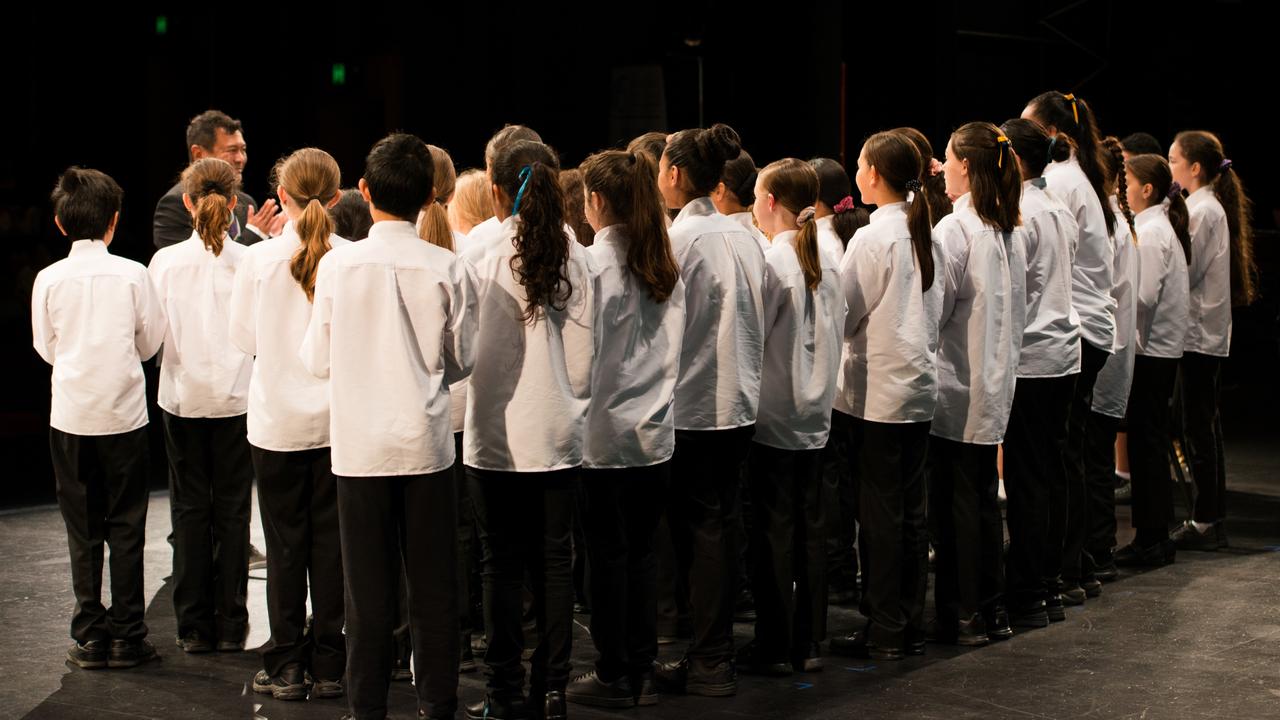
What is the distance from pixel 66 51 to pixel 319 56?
1514mm

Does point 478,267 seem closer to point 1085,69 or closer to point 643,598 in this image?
point 643,598

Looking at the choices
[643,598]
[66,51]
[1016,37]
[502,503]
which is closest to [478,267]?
[502,503]

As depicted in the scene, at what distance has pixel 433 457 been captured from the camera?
3385 mm

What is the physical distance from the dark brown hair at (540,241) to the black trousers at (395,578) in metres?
0.51

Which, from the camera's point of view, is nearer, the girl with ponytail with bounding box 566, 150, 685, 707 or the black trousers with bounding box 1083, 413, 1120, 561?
the girl with ponytail with bounding box 566, 150, 685, 707

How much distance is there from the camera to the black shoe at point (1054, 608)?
4.74 m

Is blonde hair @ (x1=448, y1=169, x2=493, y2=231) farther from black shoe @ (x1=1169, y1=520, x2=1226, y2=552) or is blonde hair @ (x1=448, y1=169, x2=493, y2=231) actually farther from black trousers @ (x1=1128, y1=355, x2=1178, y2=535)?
black shoe @ (x1=1169, y1=520, x2=1226, y2=552)

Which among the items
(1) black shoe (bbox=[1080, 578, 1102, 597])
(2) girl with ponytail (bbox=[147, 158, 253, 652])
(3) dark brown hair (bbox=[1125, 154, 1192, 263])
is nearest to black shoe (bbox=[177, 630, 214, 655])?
(2) girl with ponytail (bbox=[147, 158, 253, 652])

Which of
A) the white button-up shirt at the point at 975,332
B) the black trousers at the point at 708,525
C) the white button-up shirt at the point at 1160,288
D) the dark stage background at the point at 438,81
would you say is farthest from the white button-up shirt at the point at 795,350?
the dark stage background at the point at 438,81

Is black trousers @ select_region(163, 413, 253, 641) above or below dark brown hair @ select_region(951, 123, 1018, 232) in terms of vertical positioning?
below

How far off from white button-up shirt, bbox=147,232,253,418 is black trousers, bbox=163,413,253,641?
7 centimetres

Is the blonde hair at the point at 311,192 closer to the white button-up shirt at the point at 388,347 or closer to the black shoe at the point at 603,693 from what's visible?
the white button-up shirt at the point at 388,347

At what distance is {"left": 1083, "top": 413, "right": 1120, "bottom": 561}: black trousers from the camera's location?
532 cm

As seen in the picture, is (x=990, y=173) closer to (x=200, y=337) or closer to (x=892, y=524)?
(x=892, y=524)
